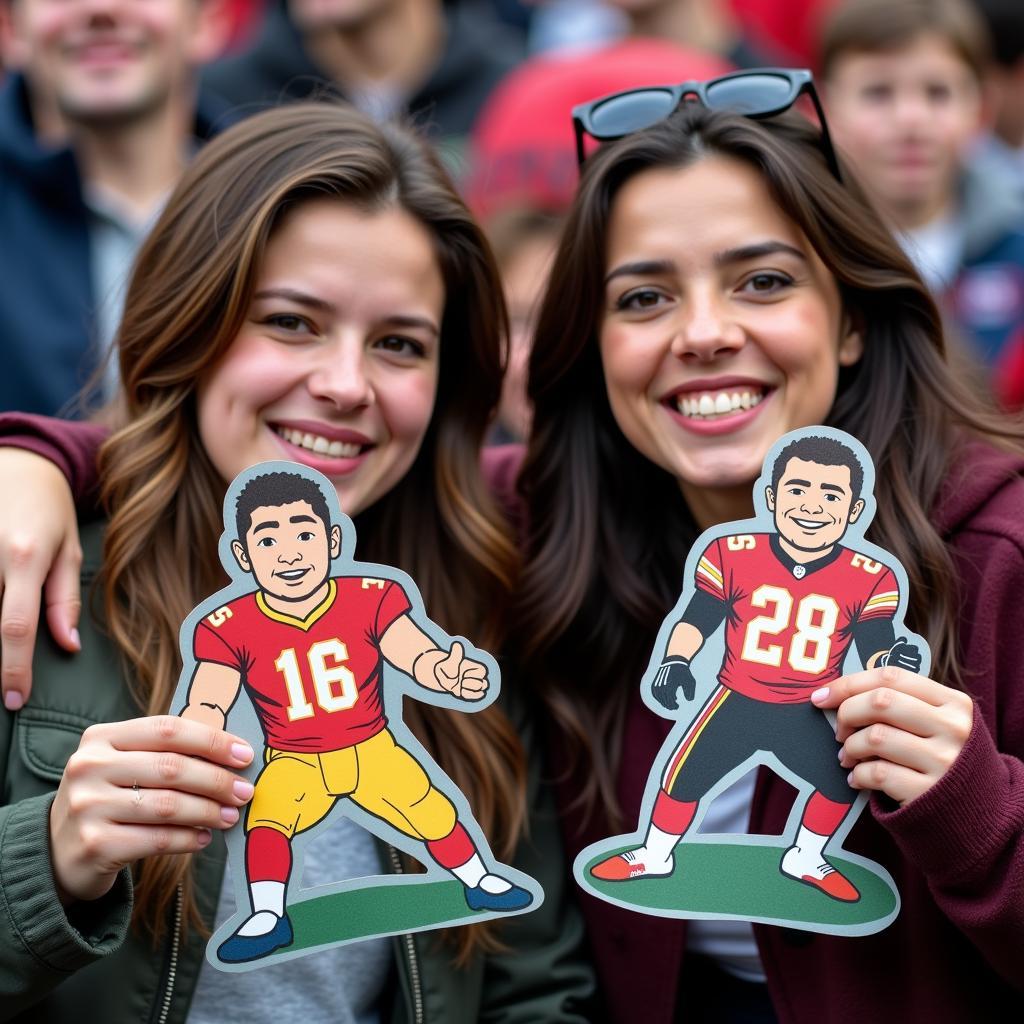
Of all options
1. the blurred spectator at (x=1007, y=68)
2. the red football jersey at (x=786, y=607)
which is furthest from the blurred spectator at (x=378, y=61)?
the red football jersey at (x=786, y=607)

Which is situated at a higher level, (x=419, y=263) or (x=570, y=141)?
(x=570, y=141)

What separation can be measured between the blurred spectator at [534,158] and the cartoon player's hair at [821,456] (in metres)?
1.98

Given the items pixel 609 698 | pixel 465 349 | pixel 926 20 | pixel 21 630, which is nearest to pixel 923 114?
pixel 926 20

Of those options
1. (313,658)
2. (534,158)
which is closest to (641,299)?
(313,658)

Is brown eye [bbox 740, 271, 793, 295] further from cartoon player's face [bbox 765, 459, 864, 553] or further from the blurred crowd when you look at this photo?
the blurred crowd

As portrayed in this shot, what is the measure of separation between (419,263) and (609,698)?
90 cm

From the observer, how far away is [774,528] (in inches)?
87.0

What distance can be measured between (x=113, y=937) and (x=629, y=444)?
56.7 inches

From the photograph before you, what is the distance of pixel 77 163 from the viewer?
439 cm

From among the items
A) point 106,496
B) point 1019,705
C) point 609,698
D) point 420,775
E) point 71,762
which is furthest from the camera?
point 609,698

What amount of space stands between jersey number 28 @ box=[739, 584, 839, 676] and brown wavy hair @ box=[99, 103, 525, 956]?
0.63 m

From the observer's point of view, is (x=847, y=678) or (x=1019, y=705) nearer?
(x=847, y=678)

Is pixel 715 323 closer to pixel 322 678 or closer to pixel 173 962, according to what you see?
pixel 322 678

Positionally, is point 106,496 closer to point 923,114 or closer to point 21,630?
point 21,630
